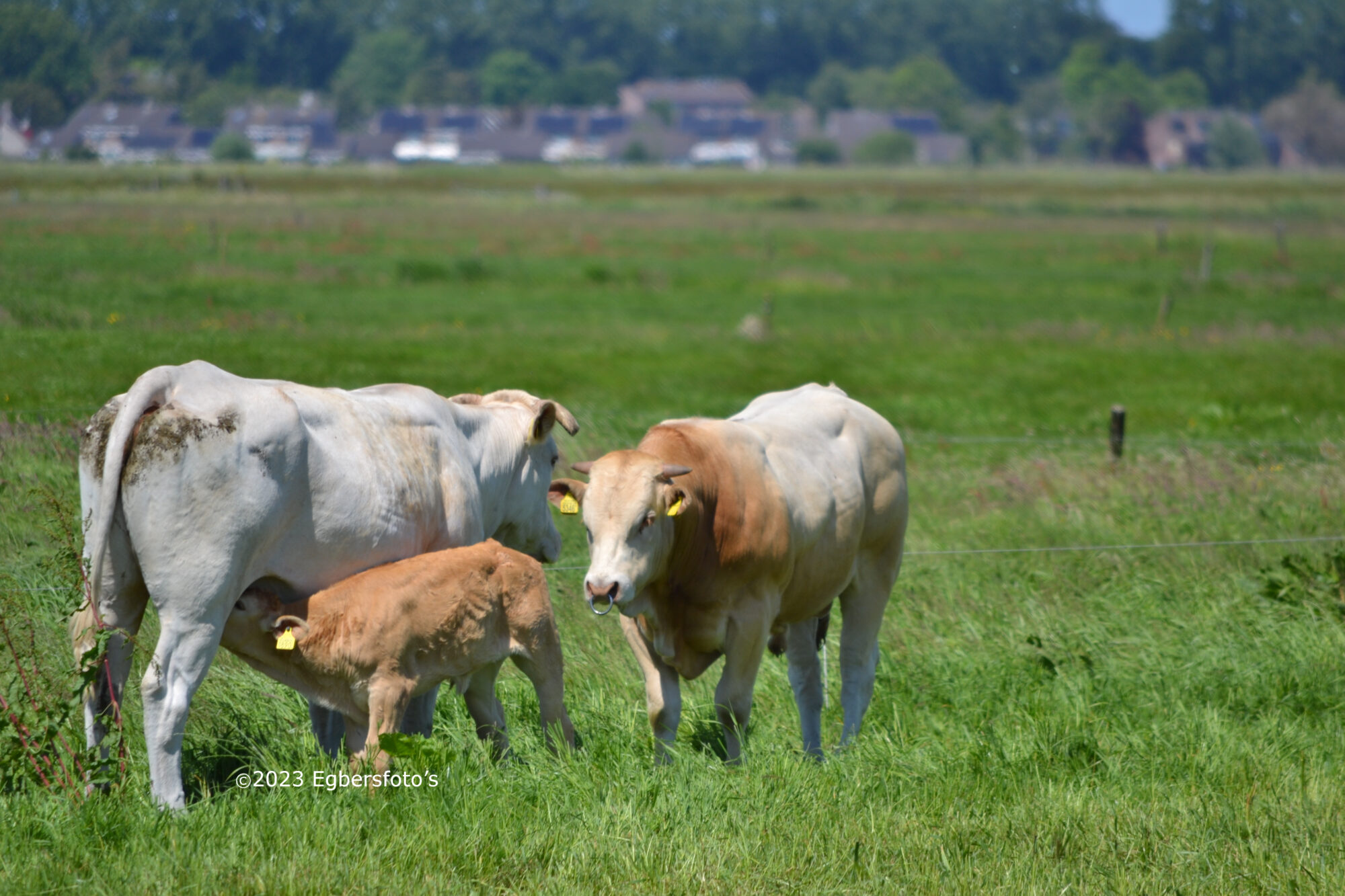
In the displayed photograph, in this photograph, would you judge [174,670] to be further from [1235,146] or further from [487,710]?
[1235,146]

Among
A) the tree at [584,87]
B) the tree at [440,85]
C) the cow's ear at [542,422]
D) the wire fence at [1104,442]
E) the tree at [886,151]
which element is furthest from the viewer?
the tree at [584,87]

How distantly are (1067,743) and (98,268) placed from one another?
67.1ft

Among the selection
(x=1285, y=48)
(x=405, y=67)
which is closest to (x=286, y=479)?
(x=405, y=67)

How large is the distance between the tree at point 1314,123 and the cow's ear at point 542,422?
17536 centimetres

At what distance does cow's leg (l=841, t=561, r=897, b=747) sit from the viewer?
22.9ft

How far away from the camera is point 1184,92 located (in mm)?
193625

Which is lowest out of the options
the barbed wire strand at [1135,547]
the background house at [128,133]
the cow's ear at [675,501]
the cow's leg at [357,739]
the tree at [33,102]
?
the barbed wire strand at [1135,547]

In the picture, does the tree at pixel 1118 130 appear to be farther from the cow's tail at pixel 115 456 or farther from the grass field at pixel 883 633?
the cow's tail at pixel 115 456

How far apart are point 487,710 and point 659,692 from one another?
2.53 feet

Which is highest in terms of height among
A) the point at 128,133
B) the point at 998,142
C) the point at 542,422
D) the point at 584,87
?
the point at 584,87

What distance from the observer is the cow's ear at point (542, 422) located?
246 inches

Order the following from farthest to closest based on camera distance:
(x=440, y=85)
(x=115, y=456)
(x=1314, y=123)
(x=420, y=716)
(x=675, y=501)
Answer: (x=1314, y=123) → (x=440, y=85) → (x=420, y=716) → (x=675, y=501) → (x=115, y=456)

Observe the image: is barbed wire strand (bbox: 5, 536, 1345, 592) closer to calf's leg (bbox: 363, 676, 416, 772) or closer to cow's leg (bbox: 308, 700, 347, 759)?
cow's leg (bbox: 308, 700, 347, 759)

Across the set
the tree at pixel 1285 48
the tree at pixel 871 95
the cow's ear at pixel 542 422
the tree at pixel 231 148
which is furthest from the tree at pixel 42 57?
the tree at pixel 1285 48
